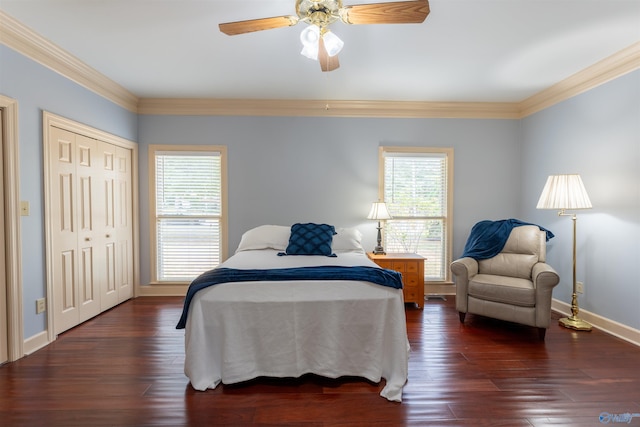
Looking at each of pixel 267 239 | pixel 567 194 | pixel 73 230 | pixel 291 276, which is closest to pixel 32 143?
pixel 73 230

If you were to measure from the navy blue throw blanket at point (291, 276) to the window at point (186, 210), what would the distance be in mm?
2106

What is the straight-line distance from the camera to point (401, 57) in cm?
306

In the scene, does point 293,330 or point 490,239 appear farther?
A: point 490,239

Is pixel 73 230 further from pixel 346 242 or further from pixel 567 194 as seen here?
pixel 567 194

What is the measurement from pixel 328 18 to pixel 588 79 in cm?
309

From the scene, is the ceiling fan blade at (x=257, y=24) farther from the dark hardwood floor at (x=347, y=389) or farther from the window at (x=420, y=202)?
the window at (x=420, y=202)

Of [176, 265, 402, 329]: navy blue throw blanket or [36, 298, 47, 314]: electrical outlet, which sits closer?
[176, 265, 402, 329]: navy blue throw blanket

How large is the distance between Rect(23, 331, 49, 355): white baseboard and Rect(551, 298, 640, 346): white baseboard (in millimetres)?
5257

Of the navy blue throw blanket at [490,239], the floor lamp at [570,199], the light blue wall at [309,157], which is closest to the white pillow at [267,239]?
the light blue wall at [309,157]

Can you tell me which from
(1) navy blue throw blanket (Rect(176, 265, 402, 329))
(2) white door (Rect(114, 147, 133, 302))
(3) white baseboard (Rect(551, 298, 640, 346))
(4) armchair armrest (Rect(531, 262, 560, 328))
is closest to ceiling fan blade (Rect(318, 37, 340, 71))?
(1) navy blue throw blanket (Rect(176, 265, 402, 329))

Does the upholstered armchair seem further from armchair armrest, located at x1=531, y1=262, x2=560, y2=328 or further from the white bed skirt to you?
the white bed skirt

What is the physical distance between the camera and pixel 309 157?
440cm

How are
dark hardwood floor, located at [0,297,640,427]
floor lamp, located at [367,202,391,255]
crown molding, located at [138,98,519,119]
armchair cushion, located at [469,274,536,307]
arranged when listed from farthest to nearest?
crown molding, located at [138,98,519,119]
floor lamp, located at [367,202,391,255]
armchair cushion, located at [469,274,536,307]
dark hardwood floor, located at [0,297,640,427]

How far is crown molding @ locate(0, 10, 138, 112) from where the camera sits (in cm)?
247
